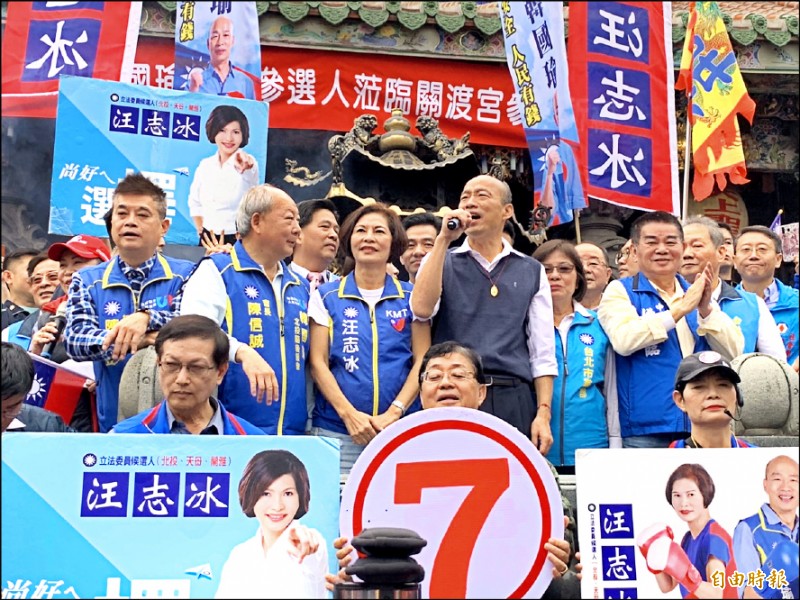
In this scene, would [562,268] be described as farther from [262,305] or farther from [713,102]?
[713,102]

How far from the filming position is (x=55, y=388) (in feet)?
15.3

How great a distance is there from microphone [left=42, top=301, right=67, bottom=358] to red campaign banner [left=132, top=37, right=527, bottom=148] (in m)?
4.66

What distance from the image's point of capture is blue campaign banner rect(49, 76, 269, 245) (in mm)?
5703

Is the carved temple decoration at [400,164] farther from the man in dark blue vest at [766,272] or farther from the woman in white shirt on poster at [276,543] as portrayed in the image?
the woman in white shirt on poster at [276,543]

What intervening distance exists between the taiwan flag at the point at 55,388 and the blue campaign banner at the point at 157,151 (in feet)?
3.68

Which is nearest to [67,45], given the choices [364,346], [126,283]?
[126,283]

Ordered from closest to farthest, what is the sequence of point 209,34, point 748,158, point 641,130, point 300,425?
point 300,425, point 209,34, point 641,130, point 748,158

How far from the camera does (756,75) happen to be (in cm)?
977

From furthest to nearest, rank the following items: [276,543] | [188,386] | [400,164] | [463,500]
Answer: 1. [400,164]
2. [188,386]
3. [463,500]
4. [276,543]

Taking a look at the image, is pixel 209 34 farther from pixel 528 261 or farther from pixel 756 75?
pixel 756 75

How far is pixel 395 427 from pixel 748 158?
302 inches

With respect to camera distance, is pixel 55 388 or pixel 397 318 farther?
pixel 397 318

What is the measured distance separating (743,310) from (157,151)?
122 inches

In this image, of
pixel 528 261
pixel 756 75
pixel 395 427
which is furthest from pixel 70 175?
pixel 756 75
